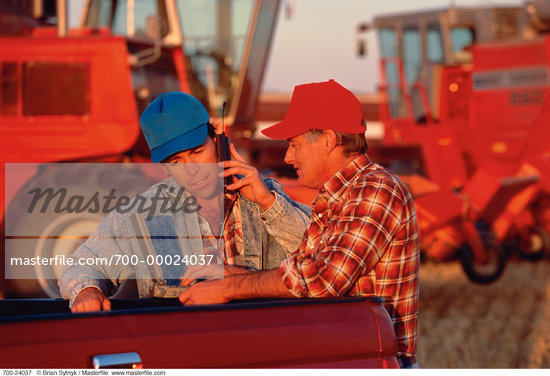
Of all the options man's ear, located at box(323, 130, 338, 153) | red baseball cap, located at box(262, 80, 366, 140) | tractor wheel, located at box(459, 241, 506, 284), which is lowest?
tractor wheel, located at box(459, 241, 506, 284)

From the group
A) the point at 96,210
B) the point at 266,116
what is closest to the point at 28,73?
the point at 96,210

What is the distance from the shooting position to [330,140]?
2.64 m

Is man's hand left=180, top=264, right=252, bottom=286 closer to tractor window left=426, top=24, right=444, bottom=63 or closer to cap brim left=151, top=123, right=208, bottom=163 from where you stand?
cap brim left=151, top=123, right=208, bottom=163

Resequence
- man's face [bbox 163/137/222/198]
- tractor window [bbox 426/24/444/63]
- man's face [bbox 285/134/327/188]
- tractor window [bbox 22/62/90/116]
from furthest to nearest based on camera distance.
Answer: tractor window [bbox 426/24/444/63]
tractor window [bbox 22/62/90/116]
man's face [bbox 163/137/222/198]
man's face [bbox 285/134/327/188]

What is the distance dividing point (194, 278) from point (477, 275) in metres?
7.18

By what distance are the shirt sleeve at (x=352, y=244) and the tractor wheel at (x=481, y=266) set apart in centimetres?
707

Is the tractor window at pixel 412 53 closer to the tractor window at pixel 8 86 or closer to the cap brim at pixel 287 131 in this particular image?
the tractor window at pixel 8 86

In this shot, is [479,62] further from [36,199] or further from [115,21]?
[36,199]

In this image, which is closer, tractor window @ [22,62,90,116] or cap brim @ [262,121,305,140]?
cap brim @ [262,121,305,140]

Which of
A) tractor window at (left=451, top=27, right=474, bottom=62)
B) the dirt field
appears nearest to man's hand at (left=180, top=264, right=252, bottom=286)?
the dirt field

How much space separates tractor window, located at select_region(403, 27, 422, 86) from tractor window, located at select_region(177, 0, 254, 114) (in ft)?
23.1

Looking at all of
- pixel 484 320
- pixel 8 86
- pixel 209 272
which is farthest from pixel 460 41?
pixel 209 272

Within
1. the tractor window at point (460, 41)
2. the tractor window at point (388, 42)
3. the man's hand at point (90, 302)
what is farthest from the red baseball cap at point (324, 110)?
the tractor window at point (388, 42)

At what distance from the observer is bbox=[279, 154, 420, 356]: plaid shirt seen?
92.0 inches
